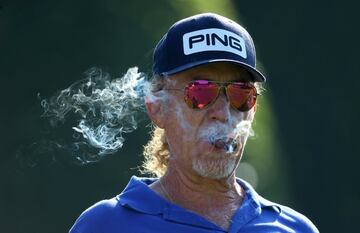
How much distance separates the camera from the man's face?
1937mm

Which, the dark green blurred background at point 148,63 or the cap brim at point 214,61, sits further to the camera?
the dark green blurred background at point 148,63

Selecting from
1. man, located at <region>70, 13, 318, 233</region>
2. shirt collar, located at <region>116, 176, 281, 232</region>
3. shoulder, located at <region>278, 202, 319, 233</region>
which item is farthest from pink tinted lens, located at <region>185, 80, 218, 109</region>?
shoulder, located at <region>278, 202, 319, 233</region>

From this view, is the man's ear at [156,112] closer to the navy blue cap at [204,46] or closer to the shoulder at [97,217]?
the navy blue cap at [204,46]

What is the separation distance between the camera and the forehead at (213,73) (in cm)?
200

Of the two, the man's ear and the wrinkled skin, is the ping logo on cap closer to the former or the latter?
the wrinkled skin

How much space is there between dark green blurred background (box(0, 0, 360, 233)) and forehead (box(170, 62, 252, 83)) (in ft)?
8.34

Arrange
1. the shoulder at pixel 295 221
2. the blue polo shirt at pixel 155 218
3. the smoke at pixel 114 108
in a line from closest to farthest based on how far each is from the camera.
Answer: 1. the blue polo shirt at pixel 155 218
2. the shoulder at pixel 295 221
3. the smoke at pixel 114 108

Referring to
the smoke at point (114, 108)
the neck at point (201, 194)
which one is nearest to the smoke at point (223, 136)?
the neck at point (201, 194)

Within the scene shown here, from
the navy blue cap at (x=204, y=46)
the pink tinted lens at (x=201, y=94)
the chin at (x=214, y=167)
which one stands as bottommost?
the chin at (x=214, y=167)

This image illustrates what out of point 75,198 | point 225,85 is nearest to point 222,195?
point 225,85

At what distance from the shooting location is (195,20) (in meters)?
2.06

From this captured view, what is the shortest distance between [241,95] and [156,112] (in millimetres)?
262

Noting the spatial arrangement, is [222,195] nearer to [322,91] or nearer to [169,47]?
[169,47]

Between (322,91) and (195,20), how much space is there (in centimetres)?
292
